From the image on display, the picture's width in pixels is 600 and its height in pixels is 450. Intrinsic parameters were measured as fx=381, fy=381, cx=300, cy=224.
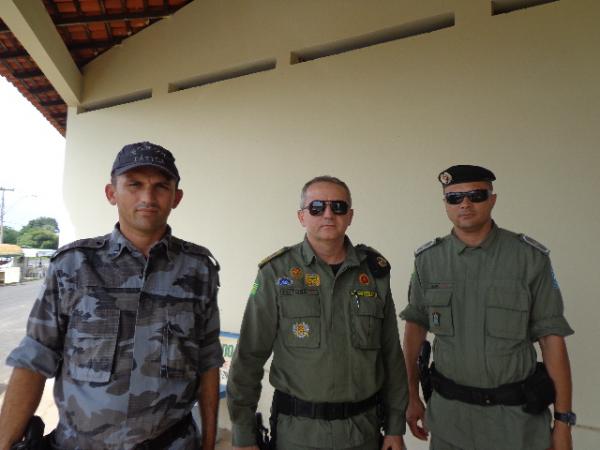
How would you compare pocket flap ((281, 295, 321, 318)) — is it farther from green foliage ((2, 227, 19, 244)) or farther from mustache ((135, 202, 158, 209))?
green foliage ((2, 227, 19, 244))

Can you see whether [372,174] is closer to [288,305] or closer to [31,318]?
[288,305]

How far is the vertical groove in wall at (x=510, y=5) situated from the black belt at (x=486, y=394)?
260 cm

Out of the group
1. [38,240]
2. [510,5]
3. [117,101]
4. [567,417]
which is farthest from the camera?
[38,240]

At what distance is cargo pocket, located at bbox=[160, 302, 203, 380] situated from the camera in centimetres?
122

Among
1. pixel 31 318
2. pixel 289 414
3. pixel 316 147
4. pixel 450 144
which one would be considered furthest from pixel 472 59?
pixel 31 318

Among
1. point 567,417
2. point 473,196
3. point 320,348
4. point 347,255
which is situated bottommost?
point 567,417

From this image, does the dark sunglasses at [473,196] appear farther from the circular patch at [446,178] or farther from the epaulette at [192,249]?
the epaulette at [192,249]

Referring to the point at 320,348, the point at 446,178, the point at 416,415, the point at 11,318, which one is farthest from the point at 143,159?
the point at 11,318

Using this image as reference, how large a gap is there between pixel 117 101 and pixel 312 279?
14.6ft

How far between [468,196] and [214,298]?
114 cm

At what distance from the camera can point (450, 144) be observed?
2797mm

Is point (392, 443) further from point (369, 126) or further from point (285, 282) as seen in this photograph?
point (369, 126)

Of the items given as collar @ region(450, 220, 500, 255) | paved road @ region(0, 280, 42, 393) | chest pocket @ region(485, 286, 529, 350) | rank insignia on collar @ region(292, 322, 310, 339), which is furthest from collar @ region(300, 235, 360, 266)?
paved road @ region(0, 280, 42, 393)

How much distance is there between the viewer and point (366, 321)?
4.83 feet
